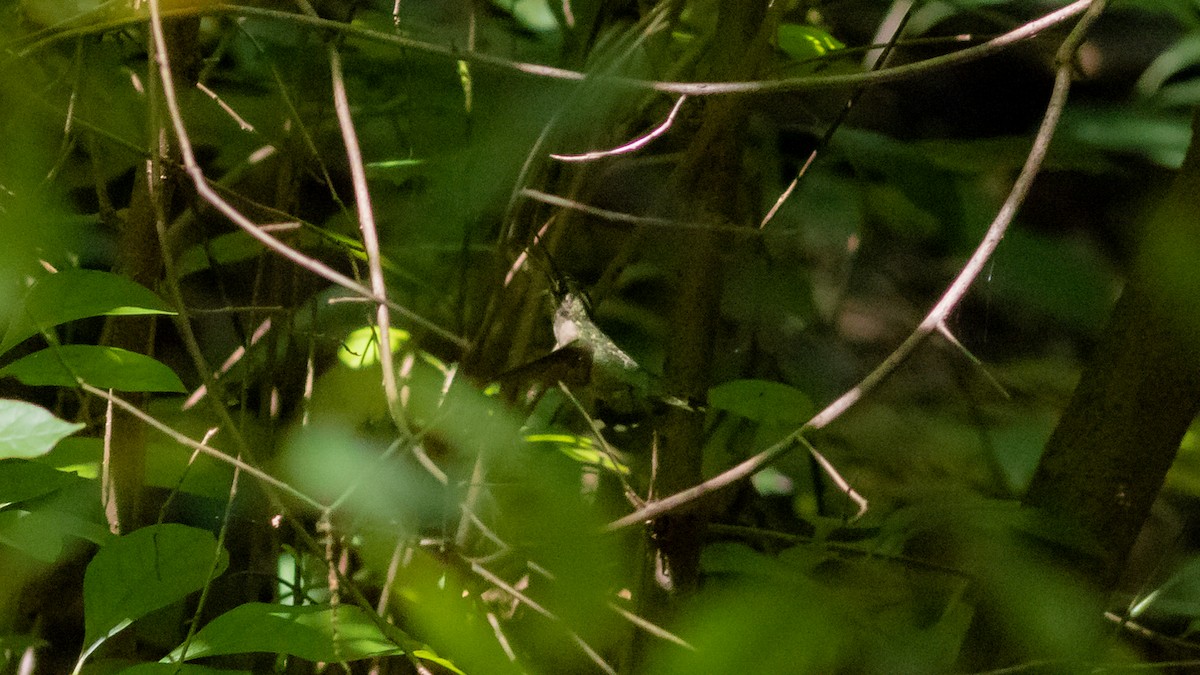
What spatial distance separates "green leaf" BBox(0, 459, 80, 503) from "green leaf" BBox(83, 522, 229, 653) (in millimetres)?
49

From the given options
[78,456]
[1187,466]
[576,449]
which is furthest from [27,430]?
[1187,466]

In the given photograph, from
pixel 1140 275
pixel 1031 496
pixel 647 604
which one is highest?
pixel 1140 275

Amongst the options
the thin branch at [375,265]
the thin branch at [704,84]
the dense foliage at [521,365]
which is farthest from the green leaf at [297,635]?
the thin branch at [704,84]

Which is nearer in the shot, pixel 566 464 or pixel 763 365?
pixel 566 464

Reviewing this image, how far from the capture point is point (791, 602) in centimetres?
65

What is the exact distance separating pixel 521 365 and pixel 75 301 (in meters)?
0.28

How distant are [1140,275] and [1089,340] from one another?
60 centimetres

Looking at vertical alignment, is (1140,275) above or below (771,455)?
above

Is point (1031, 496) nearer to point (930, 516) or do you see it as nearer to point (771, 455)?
point (930, 516)

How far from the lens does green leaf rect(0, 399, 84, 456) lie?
0.45m

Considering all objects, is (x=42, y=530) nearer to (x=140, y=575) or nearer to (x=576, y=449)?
(x=140, y=575)

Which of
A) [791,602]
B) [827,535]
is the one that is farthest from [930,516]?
[791,602]

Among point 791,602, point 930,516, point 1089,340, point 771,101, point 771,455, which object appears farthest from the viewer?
point 1089,340

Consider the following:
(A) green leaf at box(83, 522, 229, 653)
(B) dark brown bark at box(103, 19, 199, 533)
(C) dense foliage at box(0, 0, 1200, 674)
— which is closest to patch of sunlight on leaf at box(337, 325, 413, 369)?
(C) dense foliage at box(0, 0, 1200, 674)
